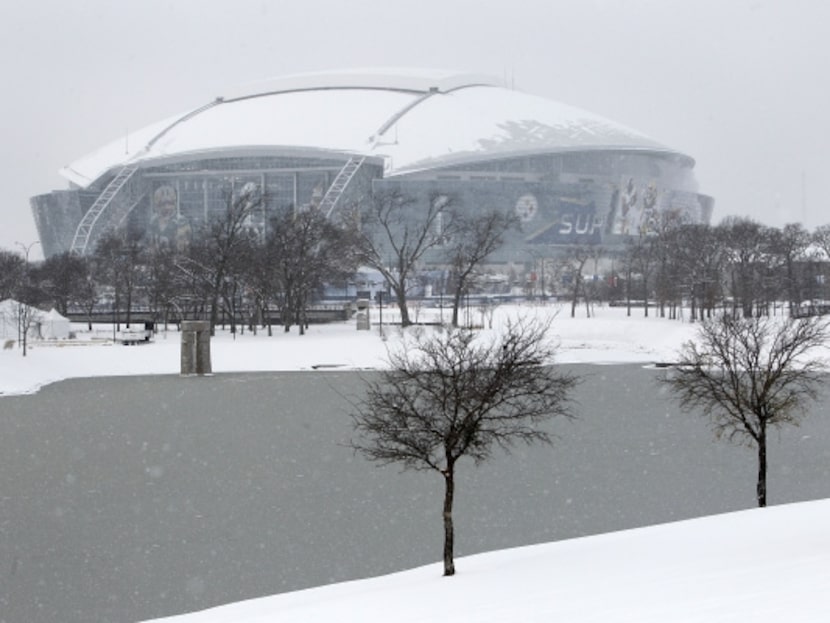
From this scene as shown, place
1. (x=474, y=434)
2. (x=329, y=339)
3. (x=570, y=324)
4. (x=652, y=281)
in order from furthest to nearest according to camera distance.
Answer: (x=652, y=281) → (x=570, y=324) → (x=329, y=339) → (x=474, y=434)

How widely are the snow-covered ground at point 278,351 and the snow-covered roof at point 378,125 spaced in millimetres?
66476

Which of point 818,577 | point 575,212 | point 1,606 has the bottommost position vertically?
point 1,606

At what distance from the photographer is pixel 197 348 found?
46125 millimetres

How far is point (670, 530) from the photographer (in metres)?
14.0

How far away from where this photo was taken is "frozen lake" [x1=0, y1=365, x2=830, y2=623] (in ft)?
42.7

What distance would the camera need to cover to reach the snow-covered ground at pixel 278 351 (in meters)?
45.8

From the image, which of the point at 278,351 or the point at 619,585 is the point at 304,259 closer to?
the point at 278,351

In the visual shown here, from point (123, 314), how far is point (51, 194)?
224 feet

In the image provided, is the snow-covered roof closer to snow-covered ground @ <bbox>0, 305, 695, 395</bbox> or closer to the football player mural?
the football player mural

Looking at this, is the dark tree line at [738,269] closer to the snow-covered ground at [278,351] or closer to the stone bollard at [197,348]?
the snow-covered ground at [278,351]

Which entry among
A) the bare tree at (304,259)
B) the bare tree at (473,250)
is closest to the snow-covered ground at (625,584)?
the bare tree at (473,250)

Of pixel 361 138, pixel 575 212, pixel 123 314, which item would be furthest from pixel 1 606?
pixel 575 212

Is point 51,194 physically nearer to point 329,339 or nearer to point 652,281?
point 652,281

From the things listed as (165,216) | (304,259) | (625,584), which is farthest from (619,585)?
(165,216)
